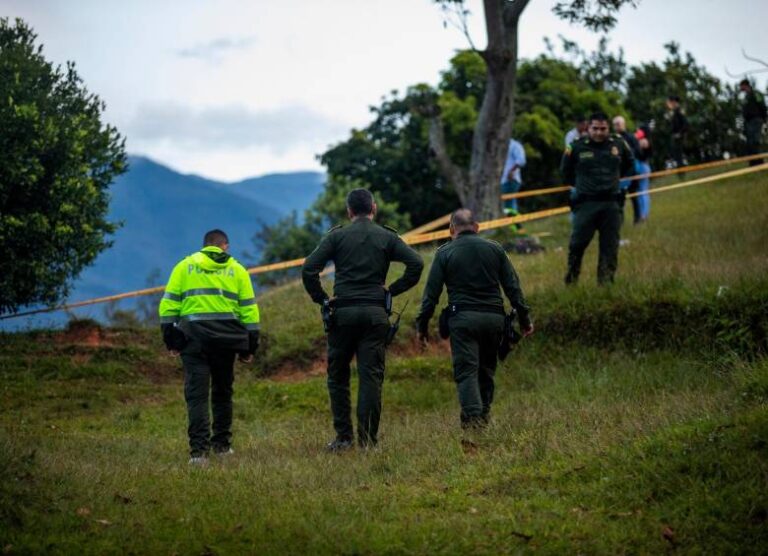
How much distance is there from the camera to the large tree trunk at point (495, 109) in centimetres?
2211

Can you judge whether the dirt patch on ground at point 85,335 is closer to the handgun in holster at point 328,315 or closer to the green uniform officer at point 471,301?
the handgun in holster at point 328,315

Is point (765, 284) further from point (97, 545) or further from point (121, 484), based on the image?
point (97, 545)

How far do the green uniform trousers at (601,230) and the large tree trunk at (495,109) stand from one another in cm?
717

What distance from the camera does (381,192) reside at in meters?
36.7

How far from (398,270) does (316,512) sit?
13.6m

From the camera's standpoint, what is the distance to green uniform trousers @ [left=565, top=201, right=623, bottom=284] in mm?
14984

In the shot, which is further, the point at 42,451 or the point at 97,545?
the point at 42,451

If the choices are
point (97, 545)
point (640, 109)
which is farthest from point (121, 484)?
point (640, 109)

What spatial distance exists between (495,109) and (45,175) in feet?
29.6

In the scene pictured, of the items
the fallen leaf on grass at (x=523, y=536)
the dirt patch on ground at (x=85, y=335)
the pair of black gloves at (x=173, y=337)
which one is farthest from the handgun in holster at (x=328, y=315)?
the dirt patch on ground at (x=85, y=335)

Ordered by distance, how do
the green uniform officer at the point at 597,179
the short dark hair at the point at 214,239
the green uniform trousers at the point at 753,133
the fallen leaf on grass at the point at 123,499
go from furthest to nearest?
the green uniform trousers at the point at 753,133 → the green uniform officer at the point at 597,179 → the short dark hair at the point at 214,239 → the fallen leaf on grass at the point at 123,499

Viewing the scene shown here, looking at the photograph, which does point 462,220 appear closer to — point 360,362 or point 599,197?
point 360,362

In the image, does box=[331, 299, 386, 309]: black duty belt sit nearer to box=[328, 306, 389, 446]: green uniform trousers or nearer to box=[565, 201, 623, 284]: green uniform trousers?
box=[328, 306, 389, 446]: green uniform trousers

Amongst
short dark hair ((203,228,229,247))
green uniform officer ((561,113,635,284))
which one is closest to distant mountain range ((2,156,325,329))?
green uniform officer ((561,113,635,284))
